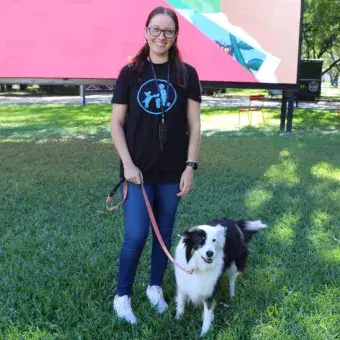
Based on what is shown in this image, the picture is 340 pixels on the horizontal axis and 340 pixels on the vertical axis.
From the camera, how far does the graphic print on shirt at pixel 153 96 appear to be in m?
2.59

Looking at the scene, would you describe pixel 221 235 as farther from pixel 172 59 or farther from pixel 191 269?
pixel 172 59

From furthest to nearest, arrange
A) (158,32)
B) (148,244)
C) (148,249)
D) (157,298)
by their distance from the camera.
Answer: (148,244)
(148,249)
(157,298)
(158,32)

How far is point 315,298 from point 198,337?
985mm

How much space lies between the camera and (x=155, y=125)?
262 cm

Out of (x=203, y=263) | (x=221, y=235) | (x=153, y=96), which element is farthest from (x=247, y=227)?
(x=153, y=96)

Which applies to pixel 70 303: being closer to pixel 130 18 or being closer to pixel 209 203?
pixel 209 203

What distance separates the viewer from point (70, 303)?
9.98 feet

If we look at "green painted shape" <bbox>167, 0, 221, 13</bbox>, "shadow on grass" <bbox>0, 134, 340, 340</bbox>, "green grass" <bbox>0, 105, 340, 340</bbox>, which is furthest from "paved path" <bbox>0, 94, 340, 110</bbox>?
"shadow on grass" <bbox>0, 134, 340, 340</bbox>

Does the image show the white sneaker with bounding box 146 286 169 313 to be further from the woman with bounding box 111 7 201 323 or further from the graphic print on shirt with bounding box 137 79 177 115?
the graphic print on shirt with bounding box 137 79 177 115

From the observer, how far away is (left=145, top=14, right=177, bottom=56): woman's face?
2549mm

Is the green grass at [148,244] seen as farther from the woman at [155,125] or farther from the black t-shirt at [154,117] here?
the black t-shirt at [154,117]

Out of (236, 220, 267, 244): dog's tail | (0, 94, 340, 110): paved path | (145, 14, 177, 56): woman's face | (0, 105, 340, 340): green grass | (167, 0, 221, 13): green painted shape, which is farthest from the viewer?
(0, 94, 340, 110): paved path

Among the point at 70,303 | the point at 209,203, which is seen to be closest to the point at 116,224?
the point at 209,203

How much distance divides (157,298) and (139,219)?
26.1 inches
